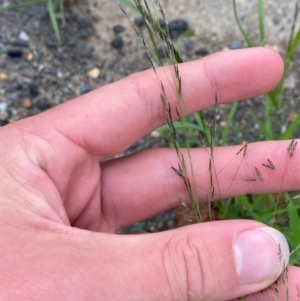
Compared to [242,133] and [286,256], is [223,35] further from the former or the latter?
[286,256]

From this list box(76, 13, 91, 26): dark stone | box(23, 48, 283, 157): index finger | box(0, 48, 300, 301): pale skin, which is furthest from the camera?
box(76, 13, 91, 26): dark stone

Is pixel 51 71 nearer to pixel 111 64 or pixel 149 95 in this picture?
pixel 111 64

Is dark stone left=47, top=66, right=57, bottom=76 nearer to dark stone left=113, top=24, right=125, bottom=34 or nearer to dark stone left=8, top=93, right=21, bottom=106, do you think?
dark stone left=8, top=93, right=21, bottom=106

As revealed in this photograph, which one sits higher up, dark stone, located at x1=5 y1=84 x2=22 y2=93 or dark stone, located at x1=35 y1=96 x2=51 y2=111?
dark stone, located at x1=5 y1=84 x2=22 y2=93

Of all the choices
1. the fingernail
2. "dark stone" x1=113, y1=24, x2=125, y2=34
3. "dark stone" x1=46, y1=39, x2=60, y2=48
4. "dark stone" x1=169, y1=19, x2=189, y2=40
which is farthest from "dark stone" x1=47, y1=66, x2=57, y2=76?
the fingernail

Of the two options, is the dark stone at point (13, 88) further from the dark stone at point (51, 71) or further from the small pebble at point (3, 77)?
the dark stone at point (51, 71)

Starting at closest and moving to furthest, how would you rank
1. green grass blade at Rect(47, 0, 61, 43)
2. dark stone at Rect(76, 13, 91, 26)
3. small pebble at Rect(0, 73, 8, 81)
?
green grass blade at Rect(47, 0, 61, 43), small pebble at Rect(0, 73, 8, 81), dark stone at Rect(76, 13, 91, 26)

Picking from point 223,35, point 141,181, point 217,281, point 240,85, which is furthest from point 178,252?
point 223,35
